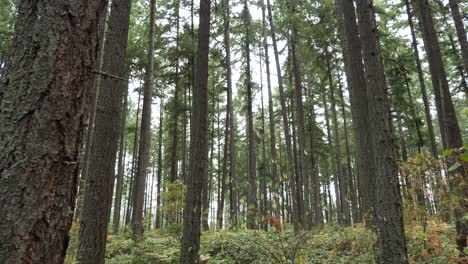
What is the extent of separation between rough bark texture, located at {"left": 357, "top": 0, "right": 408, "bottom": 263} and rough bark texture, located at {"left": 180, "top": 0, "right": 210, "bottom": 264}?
2966 mm

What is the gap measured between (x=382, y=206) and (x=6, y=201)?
173 inches

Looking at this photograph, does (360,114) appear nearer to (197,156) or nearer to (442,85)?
(442,85)

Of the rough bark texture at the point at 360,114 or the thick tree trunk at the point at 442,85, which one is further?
the thick tree trunk at the point at 442,85

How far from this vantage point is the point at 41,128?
56.8 inches

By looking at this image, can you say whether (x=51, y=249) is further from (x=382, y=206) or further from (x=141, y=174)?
(x=141, y=174)

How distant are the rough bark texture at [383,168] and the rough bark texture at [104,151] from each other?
419cm

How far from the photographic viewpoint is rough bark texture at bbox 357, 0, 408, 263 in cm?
403

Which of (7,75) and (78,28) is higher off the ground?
(78,28)

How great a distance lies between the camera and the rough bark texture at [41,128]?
1331 millimetres

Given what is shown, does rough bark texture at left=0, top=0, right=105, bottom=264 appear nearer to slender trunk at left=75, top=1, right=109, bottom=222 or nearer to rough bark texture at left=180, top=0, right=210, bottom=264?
slender trunk at left=75, top=1, right=109, bottom=222

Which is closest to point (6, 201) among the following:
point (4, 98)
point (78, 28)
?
point (4, 98)

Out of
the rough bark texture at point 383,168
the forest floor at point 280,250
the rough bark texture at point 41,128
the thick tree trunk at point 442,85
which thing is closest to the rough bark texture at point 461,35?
the thick tree trunk at point 442,85

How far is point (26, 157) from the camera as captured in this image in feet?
4.55

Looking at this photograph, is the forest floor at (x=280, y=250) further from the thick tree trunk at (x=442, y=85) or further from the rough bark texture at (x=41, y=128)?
the rough bark texture at (x=41, y=128)
